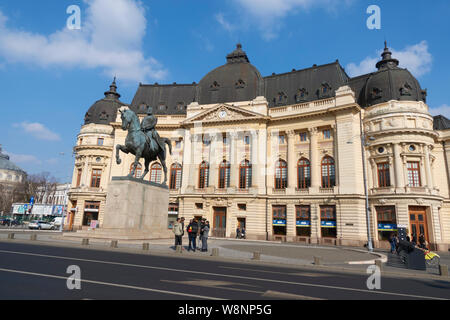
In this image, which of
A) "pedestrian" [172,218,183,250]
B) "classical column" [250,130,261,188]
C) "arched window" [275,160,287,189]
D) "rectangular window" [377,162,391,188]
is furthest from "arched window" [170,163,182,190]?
"rectangular window" [377,162,391,188]

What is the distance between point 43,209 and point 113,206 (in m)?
51.7

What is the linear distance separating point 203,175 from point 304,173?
15.3 m

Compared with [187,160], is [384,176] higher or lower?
lower

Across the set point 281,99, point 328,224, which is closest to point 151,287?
point 328,224

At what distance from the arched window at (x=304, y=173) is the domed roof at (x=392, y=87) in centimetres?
1103

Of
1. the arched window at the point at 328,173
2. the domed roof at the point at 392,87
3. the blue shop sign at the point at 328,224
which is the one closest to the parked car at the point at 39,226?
the blue shop sign at the point at 328,224

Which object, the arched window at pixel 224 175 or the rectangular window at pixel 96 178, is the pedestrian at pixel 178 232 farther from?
the rectangular window at pixel 96 178

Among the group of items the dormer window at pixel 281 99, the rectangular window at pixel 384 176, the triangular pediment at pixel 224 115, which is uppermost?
the dormer window at pixel 281 99

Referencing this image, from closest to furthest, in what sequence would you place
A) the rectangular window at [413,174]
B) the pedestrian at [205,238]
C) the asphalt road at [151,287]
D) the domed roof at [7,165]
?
the asphalt road at [151,287] < the pedestrian at [205,238] < the rectangular window at [413,174] < the domed roof at [7,165]

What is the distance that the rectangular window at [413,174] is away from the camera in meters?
34.2

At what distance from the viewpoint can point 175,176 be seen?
47.3 metres

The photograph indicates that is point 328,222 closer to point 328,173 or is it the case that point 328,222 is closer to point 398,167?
A: point 328,173
